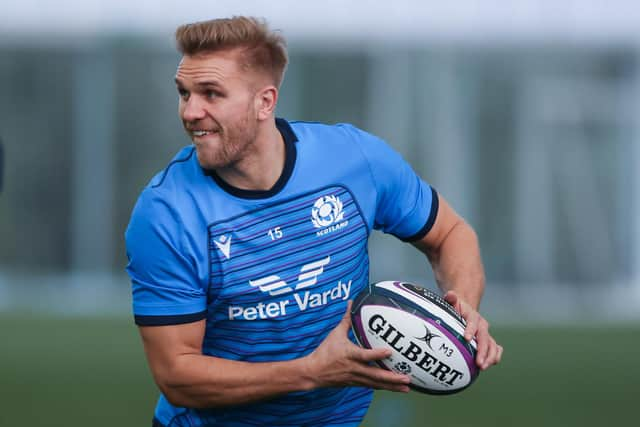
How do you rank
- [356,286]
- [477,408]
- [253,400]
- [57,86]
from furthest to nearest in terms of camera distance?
1. [57,86]
2. [477,408]
3. [356,286]
4. [253,400]

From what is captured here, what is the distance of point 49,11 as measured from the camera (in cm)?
1822

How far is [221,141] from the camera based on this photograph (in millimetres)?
4730

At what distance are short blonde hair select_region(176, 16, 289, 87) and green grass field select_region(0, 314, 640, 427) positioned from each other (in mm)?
4477

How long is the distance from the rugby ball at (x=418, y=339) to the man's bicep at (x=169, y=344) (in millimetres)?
639

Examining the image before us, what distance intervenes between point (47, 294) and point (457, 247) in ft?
45.0

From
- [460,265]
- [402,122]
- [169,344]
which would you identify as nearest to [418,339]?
[460,265]

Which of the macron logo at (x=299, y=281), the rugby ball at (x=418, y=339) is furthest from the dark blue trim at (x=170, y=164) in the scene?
the rugby ball at (x=418, y=339)

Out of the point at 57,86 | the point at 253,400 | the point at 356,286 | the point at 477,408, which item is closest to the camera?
the point at 253,400

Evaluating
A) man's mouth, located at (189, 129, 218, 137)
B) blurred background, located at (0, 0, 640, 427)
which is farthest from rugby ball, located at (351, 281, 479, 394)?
blurred background, located at (0, 0, 640, 427)

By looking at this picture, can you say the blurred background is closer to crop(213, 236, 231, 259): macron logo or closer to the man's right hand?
crop(213, 236, 231, 259): macron logo

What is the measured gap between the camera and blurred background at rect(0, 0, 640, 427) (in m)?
17.9

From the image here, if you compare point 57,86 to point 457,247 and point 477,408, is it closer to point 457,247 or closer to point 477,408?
point 477,408

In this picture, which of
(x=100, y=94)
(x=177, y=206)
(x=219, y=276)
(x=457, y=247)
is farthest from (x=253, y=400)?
(x=100, y=94)

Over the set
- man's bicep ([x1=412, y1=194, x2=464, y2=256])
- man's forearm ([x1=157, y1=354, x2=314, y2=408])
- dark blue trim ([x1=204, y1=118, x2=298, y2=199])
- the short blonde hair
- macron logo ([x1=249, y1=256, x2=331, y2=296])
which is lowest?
man's forearm ([x1=157, y1=354, x2=314, y2=408])
